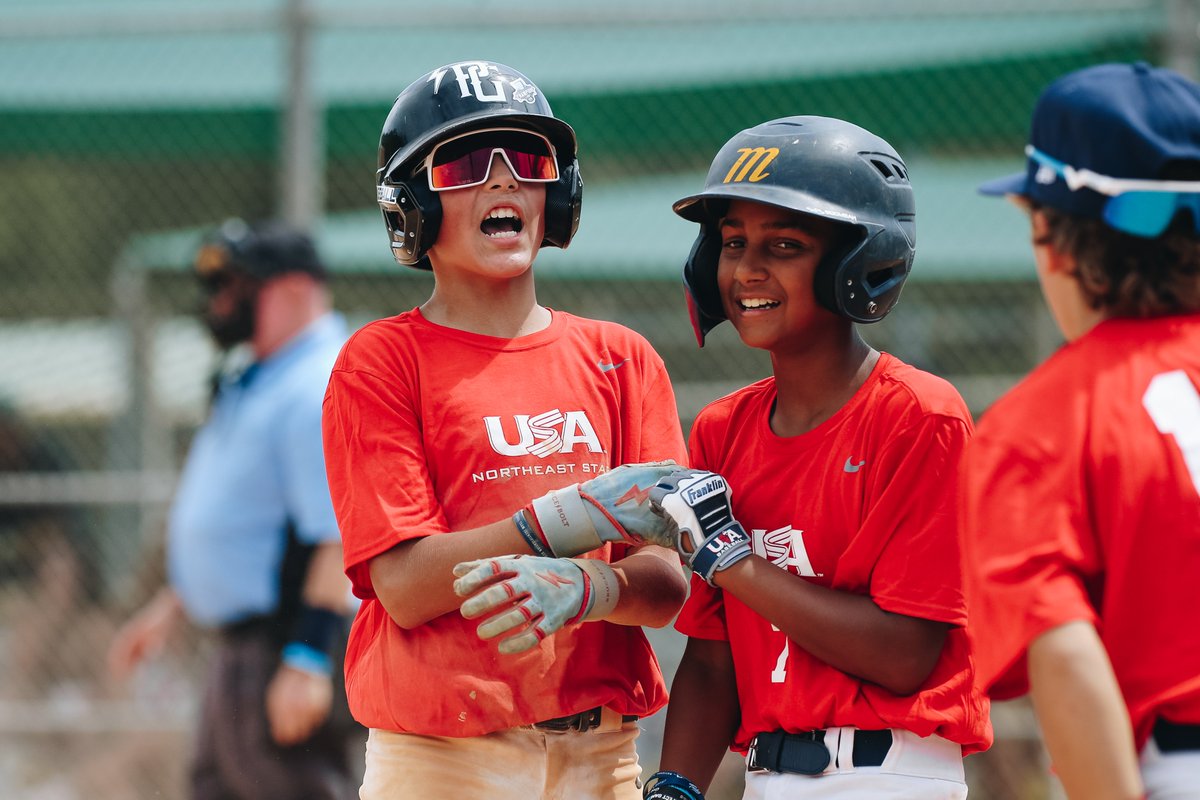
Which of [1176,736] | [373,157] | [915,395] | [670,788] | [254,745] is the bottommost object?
[254,745]

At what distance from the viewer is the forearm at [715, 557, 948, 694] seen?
7.81 feet

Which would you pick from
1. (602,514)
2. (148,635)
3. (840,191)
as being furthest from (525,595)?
(148,635)

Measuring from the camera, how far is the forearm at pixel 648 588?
2516mm

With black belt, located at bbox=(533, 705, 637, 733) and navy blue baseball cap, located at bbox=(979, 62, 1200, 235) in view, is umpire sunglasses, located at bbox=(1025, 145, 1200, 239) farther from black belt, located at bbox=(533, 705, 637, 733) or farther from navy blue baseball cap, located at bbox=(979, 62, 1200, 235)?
black belt, located at bbox=(533, 705, 637, 733)

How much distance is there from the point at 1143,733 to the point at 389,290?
21.4 ft

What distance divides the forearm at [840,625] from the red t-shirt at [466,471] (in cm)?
38

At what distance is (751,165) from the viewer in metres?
2.58

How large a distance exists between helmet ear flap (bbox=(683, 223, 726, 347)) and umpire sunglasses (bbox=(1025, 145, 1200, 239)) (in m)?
0.97

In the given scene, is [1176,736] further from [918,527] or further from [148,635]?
[148,635]

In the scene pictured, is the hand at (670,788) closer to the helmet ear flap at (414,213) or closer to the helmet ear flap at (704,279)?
the helmet ear flap at (704,279)

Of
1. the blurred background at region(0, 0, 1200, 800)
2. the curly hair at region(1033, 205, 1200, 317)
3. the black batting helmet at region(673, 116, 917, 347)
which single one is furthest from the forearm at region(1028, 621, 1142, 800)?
the blurred background at region(0, 0, 1200, 800)

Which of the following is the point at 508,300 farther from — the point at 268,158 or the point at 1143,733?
the point at 268,158

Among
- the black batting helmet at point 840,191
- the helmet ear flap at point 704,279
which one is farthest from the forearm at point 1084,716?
the helmet ear flap at point 704,279

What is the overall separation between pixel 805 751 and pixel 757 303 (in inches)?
31.6
